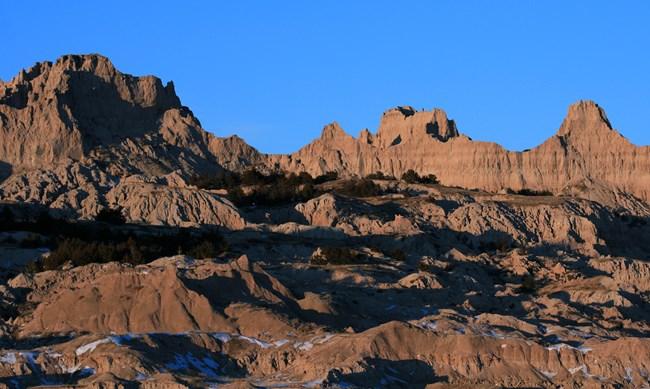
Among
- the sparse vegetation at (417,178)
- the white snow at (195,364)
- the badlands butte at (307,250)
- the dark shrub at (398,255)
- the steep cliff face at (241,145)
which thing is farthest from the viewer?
the sparse vegetation at (417,178)

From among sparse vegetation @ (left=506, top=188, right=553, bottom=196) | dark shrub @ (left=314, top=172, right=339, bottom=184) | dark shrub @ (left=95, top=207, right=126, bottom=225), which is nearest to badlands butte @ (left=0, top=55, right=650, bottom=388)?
dark shrub @ (left=95, top=207, right=126, bottom=225)

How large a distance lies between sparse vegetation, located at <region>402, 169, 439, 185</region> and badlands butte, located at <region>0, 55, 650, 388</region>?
55 centimetres

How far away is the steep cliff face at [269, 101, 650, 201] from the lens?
156750mm

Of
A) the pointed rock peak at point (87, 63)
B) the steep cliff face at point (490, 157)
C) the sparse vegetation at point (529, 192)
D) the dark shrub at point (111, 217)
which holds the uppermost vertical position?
the pointed rock peak at point (87, 63)

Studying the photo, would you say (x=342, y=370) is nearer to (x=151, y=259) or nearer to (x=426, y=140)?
(x=151, y=259)

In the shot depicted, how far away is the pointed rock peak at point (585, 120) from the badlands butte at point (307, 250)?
184 millimetres

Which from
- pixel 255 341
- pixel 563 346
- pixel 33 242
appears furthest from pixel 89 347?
pixel 33 242

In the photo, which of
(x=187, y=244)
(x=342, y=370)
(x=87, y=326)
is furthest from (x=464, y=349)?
(x=187, y=244)

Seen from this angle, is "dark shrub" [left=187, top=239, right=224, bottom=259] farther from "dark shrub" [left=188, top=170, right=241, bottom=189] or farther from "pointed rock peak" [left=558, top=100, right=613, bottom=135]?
"pointed rock peak" [left=558, top=100, right=613, bottom=135]

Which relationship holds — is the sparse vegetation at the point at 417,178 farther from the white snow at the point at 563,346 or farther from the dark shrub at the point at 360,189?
the white snow at the point at 563,346

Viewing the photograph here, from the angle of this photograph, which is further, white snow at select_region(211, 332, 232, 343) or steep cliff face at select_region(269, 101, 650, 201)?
steep cliff face at select_region(269, 101, 650, 201)

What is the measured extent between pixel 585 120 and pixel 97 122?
4017cm

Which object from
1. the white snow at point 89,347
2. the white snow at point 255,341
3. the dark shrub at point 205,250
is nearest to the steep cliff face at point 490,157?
the dark shrub at point 205,250

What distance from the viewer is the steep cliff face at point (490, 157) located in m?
157
